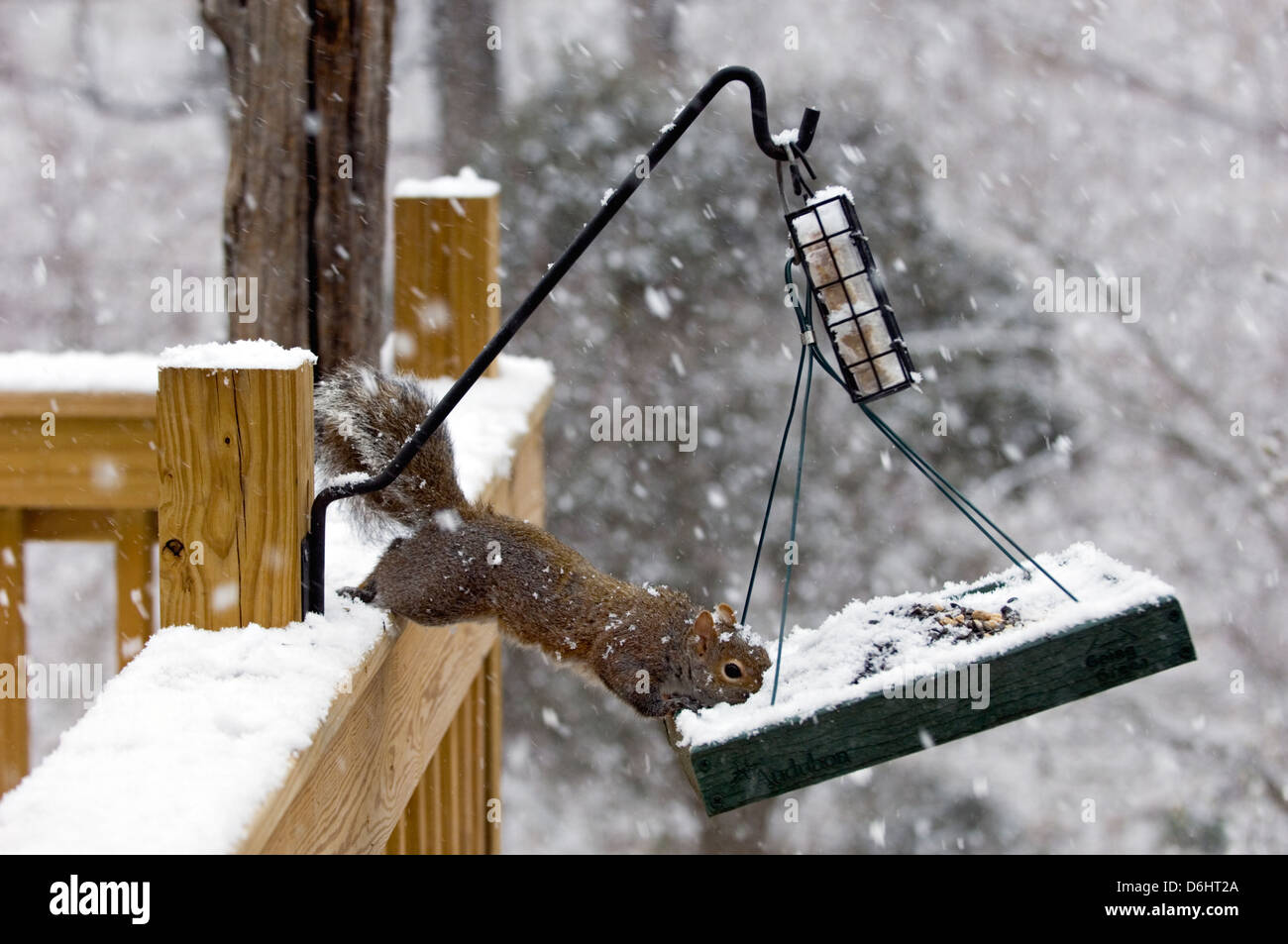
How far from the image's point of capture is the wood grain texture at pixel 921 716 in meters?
1.36

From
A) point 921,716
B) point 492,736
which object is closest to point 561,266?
point 921,716

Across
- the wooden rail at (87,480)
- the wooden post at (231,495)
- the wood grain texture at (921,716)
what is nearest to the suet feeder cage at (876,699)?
the wood grain texture at (921,716)

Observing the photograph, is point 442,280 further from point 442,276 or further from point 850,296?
point 850,296

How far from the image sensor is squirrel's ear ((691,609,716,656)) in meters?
1.85

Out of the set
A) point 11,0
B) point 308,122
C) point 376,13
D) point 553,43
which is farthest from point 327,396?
point 11,0

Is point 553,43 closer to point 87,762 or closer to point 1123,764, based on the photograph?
point 1123,764

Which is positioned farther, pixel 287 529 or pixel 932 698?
pixel 932 698

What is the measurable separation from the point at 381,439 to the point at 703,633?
0.56m

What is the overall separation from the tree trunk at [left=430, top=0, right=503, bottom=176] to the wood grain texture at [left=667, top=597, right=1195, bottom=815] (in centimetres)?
506

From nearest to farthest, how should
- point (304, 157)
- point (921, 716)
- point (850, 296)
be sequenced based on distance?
point (921, 716) → point (850, 296) → point (304, 157)

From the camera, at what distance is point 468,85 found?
627 cm

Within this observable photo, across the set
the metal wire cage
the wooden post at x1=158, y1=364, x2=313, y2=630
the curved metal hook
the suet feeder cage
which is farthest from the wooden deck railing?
the metal wire cage

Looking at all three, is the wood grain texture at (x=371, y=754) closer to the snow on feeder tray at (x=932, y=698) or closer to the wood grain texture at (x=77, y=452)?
the snow on feeder tray at (x=932, y=698)

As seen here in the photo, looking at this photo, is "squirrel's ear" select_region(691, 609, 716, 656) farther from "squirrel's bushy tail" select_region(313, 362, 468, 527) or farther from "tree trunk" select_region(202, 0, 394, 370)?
Result: "tree trunk" select_region(202, 0, 394, 370)
